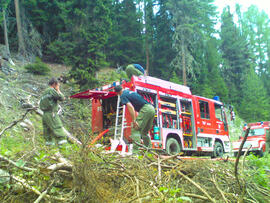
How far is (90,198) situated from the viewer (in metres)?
2.33

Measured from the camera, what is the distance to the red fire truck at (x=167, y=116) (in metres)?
8.33

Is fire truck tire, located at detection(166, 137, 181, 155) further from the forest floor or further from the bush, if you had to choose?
the bush

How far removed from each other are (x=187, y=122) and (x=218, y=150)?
8.81 ft

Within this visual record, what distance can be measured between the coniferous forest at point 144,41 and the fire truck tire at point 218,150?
8049mm

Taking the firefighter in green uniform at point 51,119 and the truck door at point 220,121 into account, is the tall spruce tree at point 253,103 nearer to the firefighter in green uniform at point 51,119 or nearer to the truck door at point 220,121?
the truck door at point 220,121

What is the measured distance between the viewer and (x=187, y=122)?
1003 centimetres

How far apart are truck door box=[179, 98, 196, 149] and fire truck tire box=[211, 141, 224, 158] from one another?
1763mm

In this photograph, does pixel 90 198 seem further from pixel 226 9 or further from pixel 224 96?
pixel 226 9

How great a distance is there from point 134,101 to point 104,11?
1263 cm

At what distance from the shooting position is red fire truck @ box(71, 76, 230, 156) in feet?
27.3

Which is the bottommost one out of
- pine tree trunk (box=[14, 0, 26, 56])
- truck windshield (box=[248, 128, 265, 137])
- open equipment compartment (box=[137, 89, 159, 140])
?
truck windshield (box=[248, 128, 265, 137])

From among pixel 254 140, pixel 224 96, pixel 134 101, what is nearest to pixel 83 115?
pixel 134 101

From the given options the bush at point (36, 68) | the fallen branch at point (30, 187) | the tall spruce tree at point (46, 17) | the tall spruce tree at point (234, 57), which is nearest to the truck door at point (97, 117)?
the fallen branch at point (30, 187)

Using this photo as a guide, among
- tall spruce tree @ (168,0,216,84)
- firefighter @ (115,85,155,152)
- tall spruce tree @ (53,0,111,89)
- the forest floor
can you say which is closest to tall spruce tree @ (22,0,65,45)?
tall spruce tree @ (53,0,111,89)
